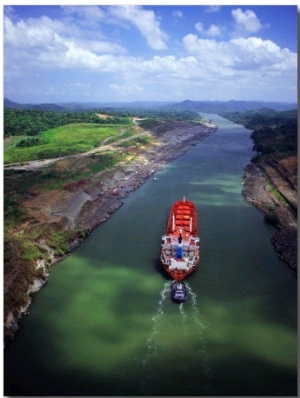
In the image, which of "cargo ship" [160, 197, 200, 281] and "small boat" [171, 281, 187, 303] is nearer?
"small boat" [171, 281, 187, 303]

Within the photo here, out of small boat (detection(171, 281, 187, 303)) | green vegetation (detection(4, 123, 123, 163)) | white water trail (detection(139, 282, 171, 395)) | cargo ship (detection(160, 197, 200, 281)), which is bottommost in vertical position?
white water trail (detection(139, 282, 171, 395))

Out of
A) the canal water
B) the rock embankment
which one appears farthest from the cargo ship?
the rock embankment

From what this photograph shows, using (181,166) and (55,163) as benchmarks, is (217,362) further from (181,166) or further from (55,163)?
(181,166)

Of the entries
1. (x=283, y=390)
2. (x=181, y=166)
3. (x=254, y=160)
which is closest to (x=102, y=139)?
(x=181, y=166)

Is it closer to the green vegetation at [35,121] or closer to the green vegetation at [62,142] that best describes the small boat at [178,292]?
the green vegetation at [62,142]

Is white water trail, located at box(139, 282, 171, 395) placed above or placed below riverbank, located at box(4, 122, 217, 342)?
below

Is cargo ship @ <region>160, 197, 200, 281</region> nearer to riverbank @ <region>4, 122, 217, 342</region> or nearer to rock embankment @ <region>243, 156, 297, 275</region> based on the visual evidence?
rock embankment @ <region>243, 156, 297, 275</region>
